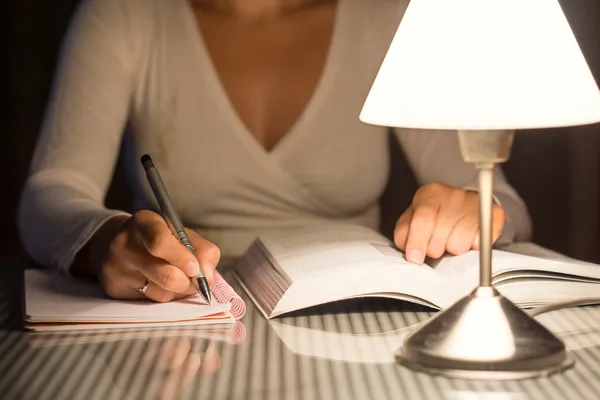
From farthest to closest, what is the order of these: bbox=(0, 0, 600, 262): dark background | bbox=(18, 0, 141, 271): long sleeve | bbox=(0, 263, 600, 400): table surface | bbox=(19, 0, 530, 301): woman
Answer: bbox=(0, 0, 600, 262): dark background < bbox=(19, 0, 530, 301): woman < bbox=(18, 0, 141, 271): long sleeve < bbox=(0, 263, 600, 400): table surface

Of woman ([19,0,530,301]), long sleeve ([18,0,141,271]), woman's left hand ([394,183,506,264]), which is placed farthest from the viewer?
woman ([19,0,530,301])

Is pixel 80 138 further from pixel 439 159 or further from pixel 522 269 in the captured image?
pixel 522 269

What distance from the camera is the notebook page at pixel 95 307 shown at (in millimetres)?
843

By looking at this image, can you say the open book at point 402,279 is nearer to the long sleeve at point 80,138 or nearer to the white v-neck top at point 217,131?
the long sleeve at point 80,138

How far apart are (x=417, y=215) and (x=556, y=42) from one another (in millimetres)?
332

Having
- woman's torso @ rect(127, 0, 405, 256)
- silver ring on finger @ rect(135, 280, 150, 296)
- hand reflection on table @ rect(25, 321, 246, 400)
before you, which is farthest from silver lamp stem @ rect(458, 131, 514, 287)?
woman's torso @ rect(127, 0, 405, 256)

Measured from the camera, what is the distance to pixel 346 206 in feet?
4.83

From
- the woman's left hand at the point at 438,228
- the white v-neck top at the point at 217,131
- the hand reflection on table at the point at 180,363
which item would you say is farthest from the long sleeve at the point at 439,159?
the hand reflection on table at the point at 180,363

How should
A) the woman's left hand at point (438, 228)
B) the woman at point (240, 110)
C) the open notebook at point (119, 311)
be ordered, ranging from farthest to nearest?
1. the woman at point (240, 110)
2. the woman's left hand at point (438, 228)
3. the open notebook at point (119, 311)

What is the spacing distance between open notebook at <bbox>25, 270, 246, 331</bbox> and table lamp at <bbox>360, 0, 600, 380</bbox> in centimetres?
21

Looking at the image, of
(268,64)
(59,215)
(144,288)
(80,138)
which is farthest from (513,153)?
(144,288)

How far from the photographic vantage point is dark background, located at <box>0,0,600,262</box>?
1768mm

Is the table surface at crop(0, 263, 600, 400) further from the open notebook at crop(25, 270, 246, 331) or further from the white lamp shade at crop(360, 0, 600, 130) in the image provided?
the white lamp shade at crop(360, 0, 600, 130)

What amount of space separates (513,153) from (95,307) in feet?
3.81
